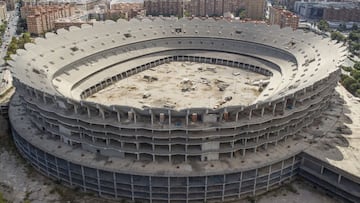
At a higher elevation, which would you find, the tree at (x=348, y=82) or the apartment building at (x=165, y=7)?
the apartment building at (x=165, y=7)

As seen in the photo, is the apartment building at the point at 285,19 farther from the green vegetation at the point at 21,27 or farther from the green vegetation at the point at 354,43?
the green vegetation at the point at 21,27

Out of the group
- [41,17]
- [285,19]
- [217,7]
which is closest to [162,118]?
[285,19]

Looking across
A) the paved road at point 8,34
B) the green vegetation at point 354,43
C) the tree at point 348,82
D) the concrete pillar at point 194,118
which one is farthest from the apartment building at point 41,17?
the green vegetation at point 354,43

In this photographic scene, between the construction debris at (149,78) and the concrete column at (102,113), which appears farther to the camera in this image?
the construction debris at (149,78)

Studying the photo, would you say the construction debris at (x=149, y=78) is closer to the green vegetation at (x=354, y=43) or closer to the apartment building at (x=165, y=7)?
the green vegetation at (x=354, y=43)

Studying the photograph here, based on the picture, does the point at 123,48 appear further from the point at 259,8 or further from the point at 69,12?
the point at 259,8

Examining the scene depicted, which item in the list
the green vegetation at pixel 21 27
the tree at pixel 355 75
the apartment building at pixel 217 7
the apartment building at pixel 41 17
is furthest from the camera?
the apartment building at pixel 217 7

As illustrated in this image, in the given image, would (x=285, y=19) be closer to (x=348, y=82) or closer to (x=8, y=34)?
(x=348, y=82)

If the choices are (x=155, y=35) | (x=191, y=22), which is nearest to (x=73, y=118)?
(x=155, y=35)

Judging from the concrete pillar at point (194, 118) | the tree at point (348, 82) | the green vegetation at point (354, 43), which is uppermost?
the concrete pillar at point (194, 118)

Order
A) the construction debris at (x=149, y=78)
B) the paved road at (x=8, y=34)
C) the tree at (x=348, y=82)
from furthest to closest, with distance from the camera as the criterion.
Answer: the paved road at (x=8, y=34)
the construction debris at (x=149, y=78)
the tree at (x=348, y=82)

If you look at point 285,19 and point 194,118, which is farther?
point 285,19
